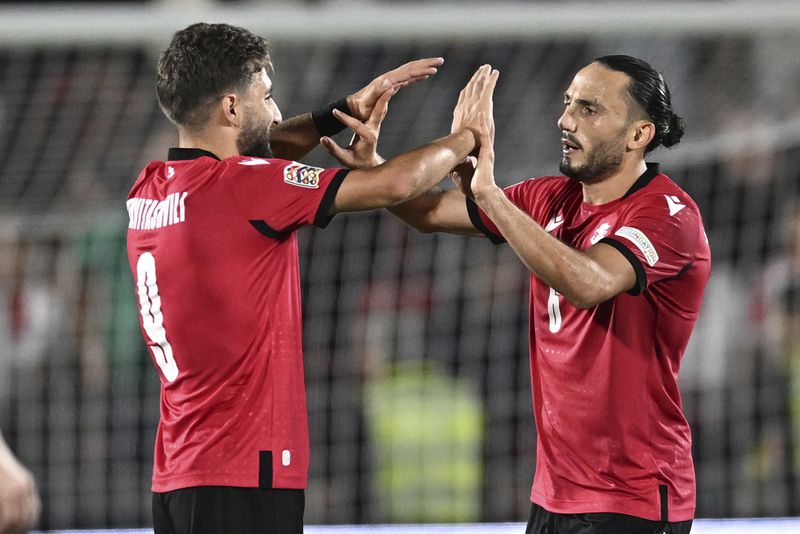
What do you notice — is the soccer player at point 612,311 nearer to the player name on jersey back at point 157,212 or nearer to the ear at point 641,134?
the ear at point 641,134

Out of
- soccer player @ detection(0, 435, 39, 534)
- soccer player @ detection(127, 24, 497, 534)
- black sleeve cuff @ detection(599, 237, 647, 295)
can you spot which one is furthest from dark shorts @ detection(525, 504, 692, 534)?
soccer player @ detection(0, 435, 39, 534)

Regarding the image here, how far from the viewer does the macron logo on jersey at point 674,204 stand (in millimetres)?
3537

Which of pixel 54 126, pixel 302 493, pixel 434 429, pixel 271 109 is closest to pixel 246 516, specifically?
pixel 302 493

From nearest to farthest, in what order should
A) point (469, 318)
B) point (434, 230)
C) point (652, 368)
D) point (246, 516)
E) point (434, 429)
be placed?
1. point (246, 516)
2. point (652, 368)
3. point (434, 230)
4. point (434, 429)
5. point (469, 318)

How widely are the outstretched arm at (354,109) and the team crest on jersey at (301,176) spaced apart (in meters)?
0.53

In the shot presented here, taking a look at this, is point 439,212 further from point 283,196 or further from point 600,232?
point 283,196

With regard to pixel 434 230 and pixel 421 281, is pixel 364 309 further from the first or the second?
pixel 434 230

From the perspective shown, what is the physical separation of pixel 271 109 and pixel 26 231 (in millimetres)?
3570

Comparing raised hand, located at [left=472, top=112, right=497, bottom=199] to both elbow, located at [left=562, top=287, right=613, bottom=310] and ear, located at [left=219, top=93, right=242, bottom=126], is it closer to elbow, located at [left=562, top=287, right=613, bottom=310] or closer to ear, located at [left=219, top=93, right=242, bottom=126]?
elbow, located at [left=562, top=287, right=613, bottom=310]

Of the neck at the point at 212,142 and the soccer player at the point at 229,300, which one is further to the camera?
the neck at the point at 212,142

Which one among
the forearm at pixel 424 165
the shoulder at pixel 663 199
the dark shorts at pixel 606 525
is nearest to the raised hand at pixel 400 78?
the forearm at pixel 424 165

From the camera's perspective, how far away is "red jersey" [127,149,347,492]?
327cm

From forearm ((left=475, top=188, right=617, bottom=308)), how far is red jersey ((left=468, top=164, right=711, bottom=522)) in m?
0.13

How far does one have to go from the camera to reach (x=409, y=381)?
657cm
